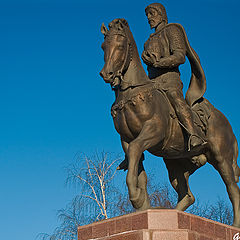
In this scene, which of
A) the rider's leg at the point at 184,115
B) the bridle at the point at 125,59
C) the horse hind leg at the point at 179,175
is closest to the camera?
the bridle at the point at 125,59

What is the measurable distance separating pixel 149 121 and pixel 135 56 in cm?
112

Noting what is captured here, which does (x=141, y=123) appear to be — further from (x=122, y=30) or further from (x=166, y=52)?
(x=166, y=52)

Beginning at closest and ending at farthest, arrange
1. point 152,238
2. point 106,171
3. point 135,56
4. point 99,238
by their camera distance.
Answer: point 152,238 < point 99,238 < point 135,56 < point 106,171

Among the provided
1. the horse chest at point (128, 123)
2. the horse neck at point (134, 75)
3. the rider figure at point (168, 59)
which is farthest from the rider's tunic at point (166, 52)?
the horse chest at point (128, 123)

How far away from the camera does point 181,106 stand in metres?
8.52

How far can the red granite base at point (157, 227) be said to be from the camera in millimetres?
7102

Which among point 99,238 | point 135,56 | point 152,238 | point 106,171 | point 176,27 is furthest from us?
point 106,171

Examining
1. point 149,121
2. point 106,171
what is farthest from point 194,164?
point 106,171

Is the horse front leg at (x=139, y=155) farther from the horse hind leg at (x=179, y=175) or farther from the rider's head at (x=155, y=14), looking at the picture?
the rider's head at (x=155, y=14)

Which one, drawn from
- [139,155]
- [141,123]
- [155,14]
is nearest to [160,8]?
[155,14]

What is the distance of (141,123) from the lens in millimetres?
8102

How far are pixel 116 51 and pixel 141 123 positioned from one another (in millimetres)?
1183

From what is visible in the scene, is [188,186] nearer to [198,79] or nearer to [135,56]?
[198,79]

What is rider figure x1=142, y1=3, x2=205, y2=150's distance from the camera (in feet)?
28.0
